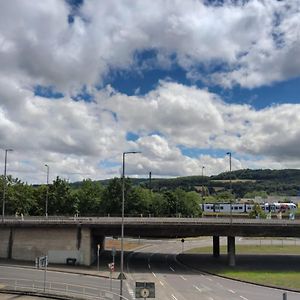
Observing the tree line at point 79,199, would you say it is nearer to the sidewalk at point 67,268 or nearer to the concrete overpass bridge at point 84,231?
the concrete overpass bridge at point 84,231

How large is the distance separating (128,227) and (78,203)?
43.6 meters

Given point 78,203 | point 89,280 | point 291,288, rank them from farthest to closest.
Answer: point 78,203 → point 89,280 → point 291,288

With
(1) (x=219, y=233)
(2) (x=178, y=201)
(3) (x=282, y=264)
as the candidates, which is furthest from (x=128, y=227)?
(2) (x=178, y=201)

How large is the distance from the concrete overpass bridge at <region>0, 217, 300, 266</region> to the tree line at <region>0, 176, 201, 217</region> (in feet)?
89.0

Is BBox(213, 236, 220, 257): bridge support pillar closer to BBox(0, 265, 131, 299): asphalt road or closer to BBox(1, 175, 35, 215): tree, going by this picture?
BBox(0, 265, 131, 299): asphalt road

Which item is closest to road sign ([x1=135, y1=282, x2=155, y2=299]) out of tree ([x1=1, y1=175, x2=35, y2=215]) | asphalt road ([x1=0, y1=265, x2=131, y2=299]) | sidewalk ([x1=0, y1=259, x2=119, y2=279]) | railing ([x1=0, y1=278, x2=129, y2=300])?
railing ([x1=0, y1=278, x2=129, y2=300])

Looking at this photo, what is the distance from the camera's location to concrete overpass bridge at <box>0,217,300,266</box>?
218 feet

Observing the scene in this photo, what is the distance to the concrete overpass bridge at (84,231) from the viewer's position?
6638 centimetres

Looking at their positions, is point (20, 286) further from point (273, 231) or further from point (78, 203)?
point (78, 203)

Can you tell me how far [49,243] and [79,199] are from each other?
1723 inches

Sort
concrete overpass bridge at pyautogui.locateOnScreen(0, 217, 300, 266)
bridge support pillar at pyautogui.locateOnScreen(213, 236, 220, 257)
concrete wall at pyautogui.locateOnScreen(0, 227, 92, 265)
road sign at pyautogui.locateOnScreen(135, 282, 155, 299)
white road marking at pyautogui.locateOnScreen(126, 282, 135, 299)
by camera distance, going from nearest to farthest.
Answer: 1. road sign at pyautogui.locateOnScreen(135, 282, 155, 299)
2. white road marking at pyautogui.locateOnScreen(126, 282, 135, 299)
3. concrete wall at pyautogui.locateOnScreen(0, 227, 92, 265)
4. concrete overpass bridge at pyautogui.locateOnScreen(0, 217, 300, 266)
5. bridge support pillar at pyautogui.locateOnScreen(213, 236, 220, 257)

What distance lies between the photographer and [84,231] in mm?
66562

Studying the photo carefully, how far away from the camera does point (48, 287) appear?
43781mm

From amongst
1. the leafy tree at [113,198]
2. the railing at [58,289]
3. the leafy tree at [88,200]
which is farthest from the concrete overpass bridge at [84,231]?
the leafy tree at [113,198]
